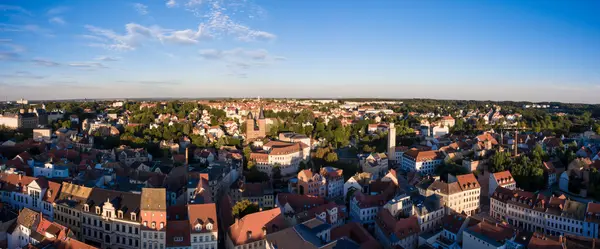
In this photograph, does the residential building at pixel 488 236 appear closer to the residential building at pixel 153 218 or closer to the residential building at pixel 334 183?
the residential building at pixel 334 183

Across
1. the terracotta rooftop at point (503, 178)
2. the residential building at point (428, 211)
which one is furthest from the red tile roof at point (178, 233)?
the terracotta rooftop at point (503, 178)

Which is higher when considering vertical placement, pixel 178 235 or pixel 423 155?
pixel 423 155

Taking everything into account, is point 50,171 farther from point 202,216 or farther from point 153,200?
point 202,216

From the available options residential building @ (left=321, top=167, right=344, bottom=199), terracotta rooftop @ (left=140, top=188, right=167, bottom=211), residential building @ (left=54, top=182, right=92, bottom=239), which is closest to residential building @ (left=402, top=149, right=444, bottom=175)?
residential building @ (left=321, top=167, right=344, bottom=199)

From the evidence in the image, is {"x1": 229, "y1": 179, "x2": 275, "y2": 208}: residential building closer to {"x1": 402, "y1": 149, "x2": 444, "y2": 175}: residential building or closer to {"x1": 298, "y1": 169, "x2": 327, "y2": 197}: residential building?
{"x1": 298, "y1": 169, "x2": 327, "y2": 197}: residential building

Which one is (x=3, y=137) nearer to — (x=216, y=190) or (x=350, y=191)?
(x=216, y=190)

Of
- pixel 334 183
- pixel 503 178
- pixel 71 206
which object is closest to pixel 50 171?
pixel 71 206
